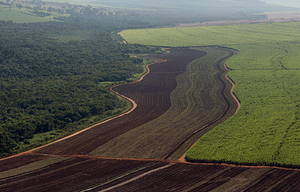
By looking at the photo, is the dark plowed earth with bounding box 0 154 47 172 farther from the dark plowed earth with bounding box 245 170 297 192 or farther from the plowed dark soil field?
the dark plowed earth with bounding box 245 170 297 192

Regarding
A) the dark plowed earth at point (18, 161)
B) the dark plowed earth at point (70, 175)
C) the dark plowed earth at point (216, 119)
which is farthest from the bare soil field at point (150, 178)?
the dark plowed earth at point (216, 119)

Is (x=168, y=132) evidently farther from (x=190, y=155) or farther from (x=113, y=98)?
(x=113, y=98)

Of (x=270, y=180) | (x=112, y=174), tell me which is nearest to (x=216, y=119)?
(x=270, y=180)

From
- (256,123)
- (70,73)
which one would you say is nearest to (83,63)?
(70,73)

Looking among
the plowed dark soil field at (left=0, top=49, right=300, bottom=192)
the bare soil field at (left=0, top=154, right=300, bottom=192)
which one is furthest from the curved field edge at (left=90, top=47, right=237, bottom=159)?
the bare soil field at (left=0, top=154, right=300, bottom=192)

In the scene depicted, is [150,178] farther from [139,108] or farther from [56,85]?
[56,85]
